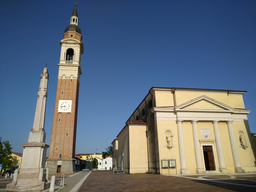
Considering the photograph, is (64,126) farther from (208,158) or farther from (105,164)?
(105,164)

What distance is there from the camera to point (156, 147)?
2248 cm

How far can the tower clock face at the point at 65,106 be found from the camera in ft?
119

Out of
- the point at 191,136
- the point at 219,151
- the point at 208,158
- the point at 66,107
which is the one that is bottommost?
the point at 208,158

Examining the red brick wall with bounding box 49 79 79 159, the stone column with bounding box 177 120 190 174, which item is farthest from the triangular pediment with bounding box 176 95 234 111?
the red brick wall with bounding box 49 79 79 159

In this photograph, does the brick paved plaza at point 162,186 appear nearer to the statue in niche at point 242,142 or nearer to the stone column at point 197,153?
the stone column at point 197,153

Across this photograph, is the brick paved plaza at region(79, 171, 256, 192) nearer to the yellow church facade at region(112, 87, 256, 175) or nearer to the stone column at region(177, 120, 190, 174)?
the stone column at region(177, 120, 190, 174)

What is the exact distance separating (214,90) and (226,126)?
17.3ft

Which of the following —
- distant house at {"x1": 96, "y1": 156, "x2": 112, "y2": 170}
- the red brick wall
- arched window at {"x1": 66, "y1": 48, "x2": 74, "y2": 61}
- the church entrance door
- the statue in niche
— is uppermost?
arched window at {"x1": 66, "y1": 48, "x2": 74, "y2": 61}

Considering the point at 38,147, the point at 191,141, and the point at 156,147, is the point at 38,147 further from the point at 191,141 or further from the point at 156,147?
the point at 191,141

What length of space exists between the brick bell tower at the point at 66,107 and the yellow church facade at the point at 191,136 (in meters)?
15.2

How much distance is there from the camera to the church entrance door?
22.2 metres

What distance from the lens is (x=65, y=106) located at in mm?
36469

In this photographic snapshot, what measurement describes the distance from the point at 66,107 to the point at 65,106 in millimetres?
310

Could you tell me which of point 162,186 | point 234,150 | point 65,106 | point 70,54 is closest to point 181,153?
point 234,150
